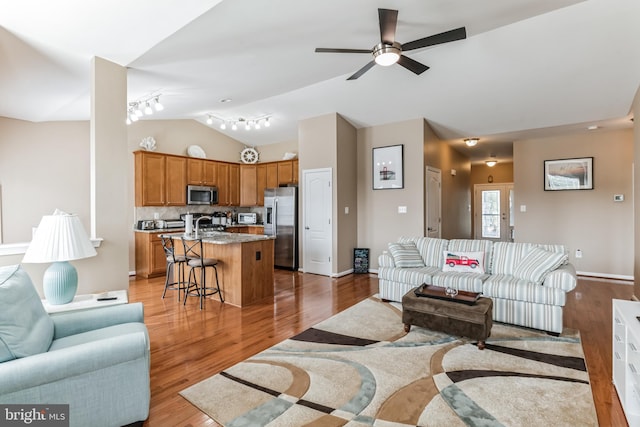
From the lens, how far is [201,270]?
4582mm

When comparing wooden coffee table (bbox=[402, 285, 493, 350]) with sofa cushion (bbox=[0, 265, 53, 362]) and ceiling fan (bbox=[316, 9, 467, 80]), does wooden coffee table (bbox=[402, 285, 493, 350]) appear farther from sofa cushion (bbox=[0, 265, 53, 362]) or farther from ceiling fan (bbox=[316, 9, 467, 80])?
sofa cushion (bbox=[0, 265, 53, 362])

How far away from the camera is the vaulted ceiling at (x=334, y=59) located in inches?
104

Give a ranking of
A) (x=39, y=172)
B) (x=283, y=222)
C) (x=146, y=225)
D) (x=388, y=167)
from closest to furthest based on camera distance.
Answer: (x=39, y=172) < (x=146, y=225) < (x=388, y=167) < (x=283, y=222)

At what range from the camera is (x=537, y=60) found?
4.01 metres

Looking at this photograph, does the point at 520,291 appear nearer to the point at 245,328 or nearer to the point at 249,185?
the point at 245,328

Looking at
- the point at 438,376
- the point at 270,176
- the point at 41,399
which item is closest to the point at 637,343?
the point at 438,376

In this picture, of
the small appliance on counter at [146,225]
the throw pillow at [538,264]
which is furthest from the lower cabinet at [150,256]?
the throw pillow at [538,264]

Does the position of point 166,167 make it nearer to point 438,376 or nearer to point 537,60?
point 438,376

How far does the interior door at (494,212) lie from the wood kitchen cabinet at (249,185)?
6791mm

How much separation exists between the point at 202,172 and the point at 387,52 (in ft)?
16.5

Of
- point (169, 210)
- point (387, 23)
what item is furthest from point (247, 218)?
point (387, 23)

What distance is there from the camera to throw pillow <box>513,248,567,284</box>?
333cm

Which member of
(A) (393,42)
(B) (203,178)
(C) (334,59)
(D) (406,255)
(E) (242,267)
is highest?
(C) (334,59)

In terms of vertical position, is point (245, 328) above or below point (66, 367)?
below
